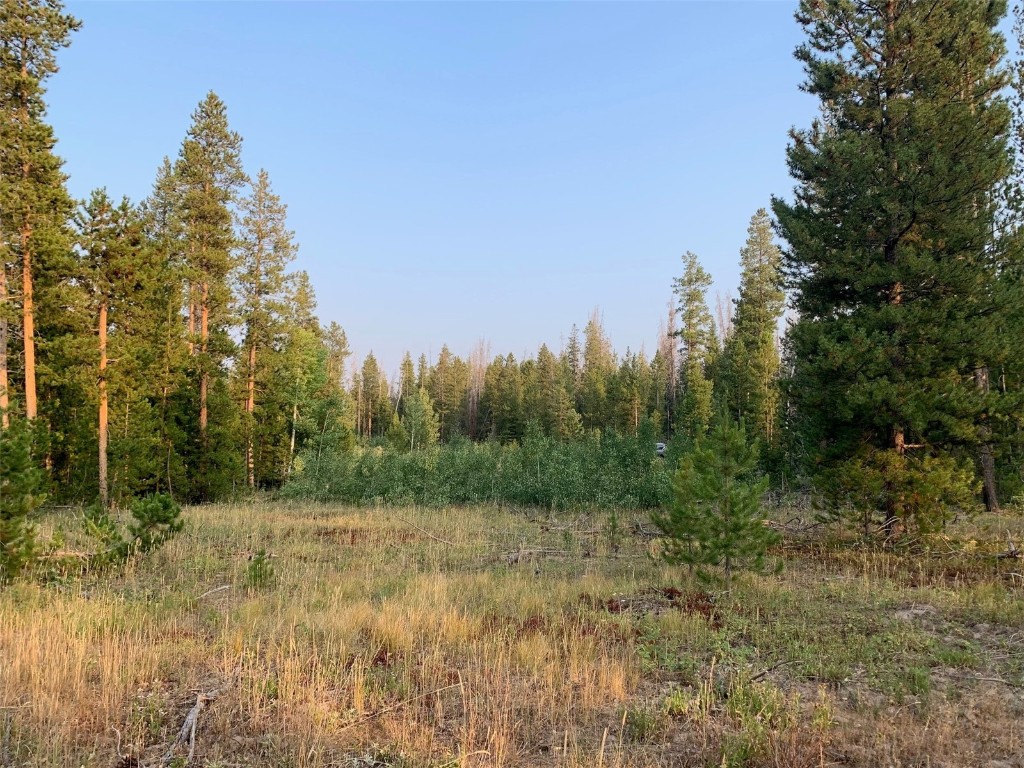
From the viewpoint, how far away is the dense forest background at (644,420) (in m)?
11.0

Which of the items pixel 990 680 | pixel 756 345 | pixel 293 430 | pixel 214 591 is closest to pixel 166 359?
pixel 293 430

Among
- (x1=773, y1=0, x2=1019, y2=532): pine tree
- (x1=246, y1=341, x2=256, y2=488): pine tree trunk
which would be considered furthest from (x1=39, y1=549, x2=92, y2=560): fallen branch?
(x1=246, y1=341, x2=256, y2=488): pine tree trunk

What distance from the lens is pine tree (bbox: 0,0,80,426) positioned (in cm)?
1669

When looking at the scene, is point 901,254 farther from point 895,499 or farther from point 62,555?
point 62,555

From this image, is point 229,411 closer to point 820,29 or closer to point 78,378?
point 78,378

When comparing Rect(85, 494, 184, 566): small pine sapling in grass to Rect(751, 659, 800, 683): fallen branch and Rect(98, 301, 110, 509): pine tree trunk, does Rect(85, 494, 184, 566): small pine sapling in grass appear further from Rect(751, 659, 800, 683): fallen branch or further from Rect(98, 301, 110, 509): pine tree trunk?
Rect(751, 659, 800, 683): fallen branch

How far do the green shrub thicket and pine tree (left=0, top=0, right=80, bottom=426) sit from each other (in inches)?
433

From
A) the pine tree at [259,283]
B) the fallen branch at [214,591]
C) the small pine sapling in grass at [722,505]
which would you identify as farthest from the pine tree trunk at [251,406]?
the small pine sapling in grass at [722,505]

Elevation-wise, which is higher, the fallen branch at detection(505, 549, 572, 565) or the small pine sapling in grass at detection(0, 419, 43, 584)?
the small pine sapling in grass at detection(0, 419, 43, 584)

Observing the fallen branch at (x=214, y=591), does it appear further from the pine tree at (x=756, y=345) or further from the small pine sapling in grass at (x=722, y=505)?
the pine tree at (x=756, y=345)

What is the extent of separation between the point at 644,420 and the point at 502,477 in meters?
7.62

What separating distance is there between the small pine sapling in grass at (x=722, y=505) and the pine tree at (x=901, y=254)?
11.2 feet

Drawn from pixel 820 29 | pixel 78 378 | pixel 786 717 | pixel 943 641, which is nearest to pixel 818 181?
pixel 820 29

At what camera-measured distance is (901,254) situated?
11.2 m
